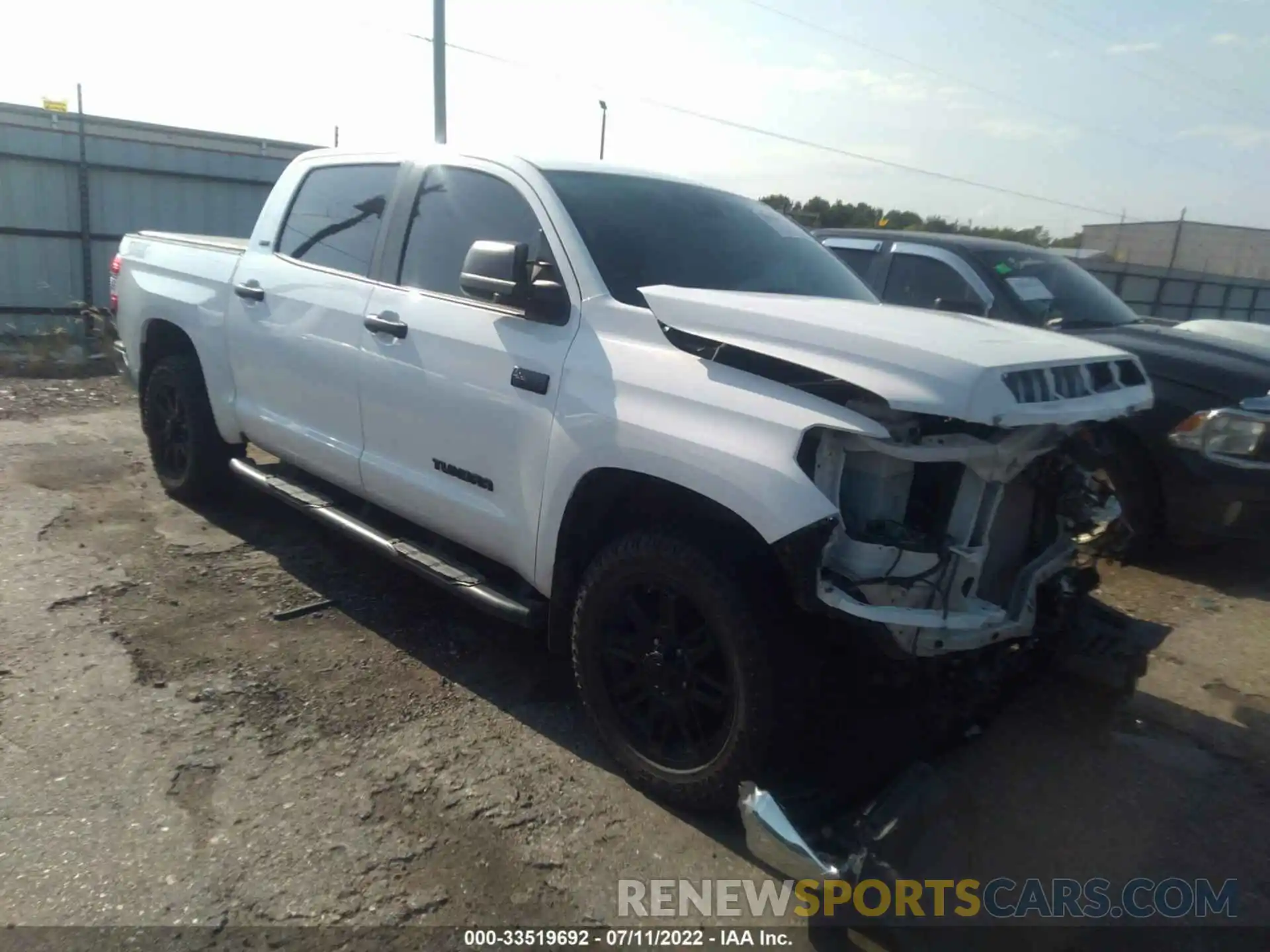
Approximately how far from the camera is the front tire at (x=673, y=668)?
262 centimetres

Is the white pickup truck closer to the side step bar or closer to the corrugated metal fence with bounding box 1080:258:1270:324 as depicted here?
the side step bar

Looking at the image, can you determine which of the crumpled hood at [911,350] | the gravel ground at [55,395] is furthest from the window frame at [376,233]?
the gravel ground at [55,395]

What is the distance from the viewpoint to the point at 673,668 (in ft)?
9.39

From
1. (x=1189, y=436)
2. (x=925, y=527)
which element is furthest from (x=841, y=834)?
(x=1189, y=436)

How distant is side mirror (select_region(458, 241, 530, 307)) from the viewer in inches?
122

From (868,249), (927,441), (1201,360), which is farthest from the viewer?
(868,249)

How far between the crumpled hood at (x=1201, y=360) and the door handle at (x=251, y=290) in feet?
13.0

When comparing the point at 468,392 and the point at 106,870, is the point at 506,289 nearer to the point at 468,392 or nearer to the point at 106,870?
the point at 468,392

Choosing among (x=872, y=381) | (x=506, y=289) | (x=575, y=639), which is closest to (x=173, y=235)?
(x=506, y=289)

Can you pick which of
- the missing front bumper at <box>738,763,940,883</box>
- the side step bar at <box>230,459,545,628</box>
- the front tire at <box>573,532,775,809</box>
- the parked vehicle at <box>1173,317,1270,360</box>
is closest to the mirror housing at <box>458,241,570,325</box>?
the front tire at <box>573,532,775,809</box>

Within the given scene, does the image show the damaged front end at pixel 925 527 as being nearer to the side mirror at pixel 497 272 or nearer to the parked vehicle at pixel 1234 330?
the side mirror at pixel 497 272

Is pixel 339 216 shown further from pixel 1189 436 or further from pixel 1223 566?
pixel 1223 566

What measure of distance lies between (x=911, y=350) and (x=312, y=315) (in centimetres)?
281

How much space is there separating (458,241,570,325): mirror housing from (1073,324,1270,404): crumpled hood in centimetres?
281
